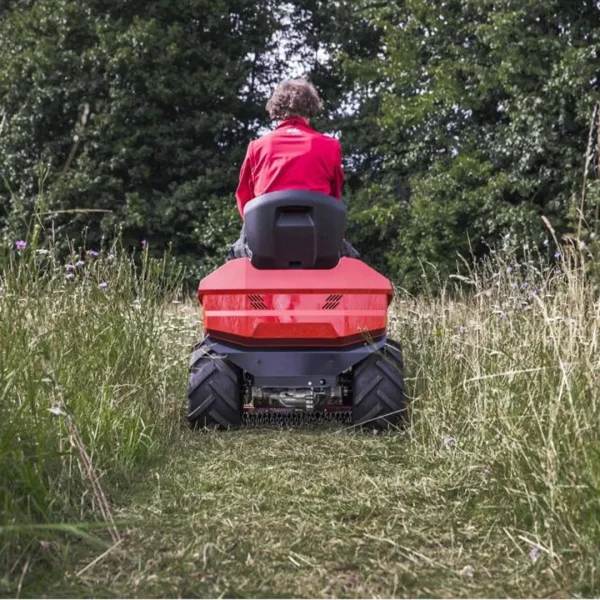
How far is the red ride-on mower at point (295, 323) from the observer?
169 inches

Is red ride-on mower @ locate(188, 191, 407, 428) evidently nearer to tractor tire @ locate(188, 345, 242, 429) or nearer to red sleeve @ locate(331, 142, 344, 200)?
tractor tire @ locate(188, 345, 242, 429)

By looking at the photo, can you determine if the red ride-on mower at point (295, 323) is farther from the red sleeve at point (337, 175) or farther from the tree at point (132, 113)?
the tree at point (132, 113)

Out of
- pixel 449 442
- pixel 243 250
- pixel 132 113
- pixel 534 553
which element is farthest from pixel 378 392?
pixel 132 113

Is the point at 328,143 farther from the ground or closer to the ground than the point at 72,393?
farther from the ground

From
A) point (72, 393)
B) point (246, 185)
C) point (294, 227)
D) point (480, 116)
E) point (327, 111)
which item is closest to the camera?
point (72, 393)

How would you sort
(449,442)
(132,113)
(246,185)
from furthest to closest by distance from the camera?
(132,113) → (246,185) → (449,442)

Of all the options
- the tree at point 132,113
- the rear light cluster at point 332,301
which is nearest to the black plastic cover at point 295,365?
the rear light cluster at point 332,301

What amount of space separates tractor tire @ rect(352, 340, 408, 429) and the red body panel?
15 centimetres

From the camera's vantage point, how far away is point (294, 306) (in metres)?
4.31

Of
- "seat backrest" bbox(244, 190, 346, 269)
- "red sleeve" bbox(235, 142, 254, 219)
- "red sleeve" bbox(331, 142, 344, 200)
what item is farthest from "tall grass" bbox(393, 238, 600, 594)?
"red sleeve" bbox(235, 142, 254, 219)

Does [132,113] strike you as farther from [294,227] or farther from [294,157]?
[294,227]

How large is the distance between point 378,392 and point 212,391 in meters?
0.79

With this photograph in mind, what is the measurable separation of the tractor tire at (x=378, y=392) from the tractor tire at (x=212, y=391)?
1.93ft

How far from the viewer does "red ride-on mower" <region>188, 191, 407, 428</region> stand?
430 centimetres
